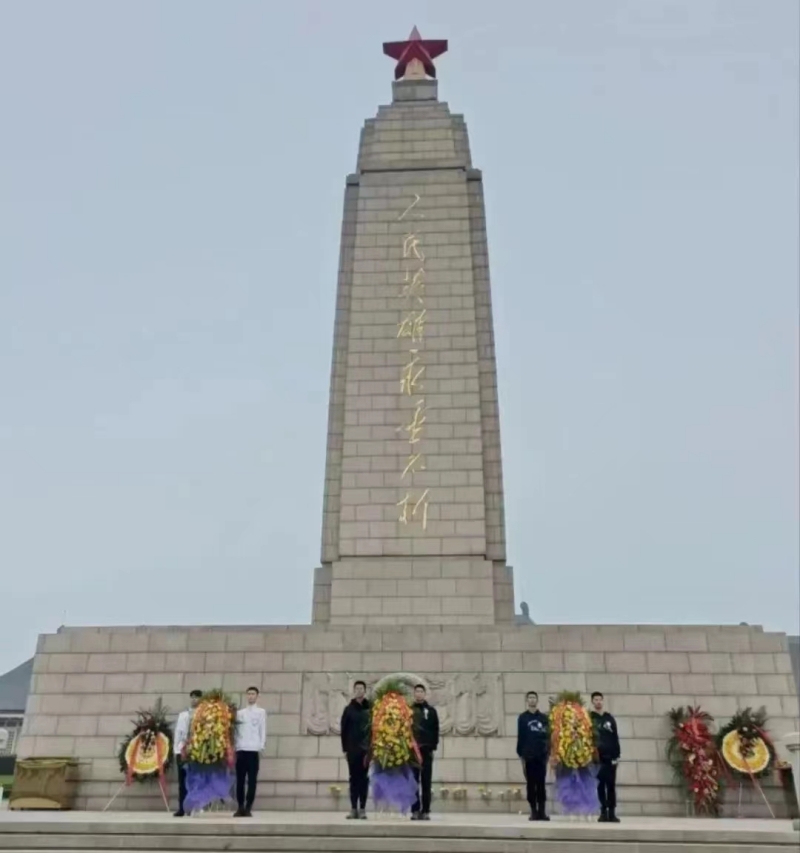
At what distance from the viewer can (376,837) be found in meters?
5.79

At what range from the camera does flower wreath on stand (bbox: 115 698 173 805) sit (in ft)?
28.8

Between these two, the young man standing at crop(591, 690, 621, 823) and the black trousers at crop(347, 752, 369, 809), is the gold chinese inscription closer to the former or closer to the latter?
the young man standing at crop(591, 690, 621, 823)

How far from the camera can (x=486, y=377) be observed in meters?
12.4

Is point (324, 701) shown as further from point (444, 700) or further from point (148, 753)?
point (148, 753)

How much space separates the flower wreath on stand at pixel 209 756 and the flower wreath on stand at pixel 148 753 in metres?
1.63

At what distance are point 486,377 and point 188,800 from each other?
7.34 m

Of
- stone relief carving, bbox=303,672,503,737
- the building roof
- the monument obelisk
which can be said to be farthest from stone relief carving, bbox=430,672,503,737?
the building roof

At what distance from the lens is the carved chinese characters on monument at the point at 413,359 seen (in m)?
11.5

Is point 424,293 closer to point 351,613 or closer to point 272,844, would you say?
point 351,613

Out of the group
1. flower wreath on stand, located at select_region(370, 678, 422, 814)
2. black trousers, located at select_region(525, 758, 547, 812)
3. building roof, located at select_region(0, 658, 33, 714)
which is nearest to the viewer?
flower wreath on stand, located at select_region(370, 678, 422, 814)

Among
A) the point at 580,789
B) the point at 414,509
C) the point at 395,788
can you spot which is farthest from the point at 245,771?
the point at 414,509

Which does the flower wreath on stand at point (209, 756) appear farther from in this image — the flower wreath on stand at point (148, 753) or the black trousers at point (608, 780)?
the black trousers at point (608, 780)

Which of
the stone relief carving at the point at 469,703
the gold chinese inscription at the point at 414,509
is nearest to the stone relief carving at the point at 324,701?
the stone relief carving at the point at 469,703

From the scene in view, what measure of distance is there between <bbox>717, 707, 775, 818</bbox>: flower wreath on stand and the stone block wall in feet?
1.27
